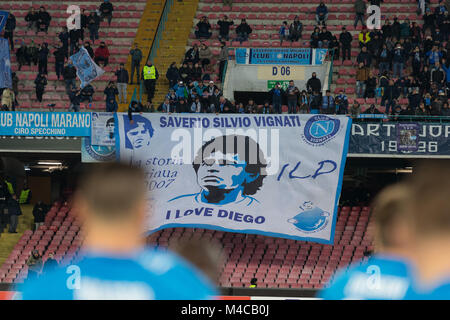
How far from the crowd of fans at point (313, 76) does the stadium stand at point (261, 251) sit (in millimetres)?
3713

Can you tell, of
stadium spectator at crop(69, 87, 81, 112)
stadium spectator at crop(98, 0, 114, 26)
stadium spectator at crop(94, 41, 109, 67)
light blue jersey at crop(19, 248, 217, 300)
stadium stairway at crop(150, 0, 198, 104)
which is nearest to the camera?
light blue jersey at crop(19, 248, 217, 300)

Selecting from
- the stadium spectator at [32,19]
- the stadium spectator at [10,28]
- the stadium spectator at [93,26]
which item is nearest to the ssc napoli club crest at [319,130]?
the stadium spectator at [93,26]

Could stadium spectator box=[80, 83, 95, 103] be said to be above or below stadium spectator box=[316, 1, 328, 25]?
below

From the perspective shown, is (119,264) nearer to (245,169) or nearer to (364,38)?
(245,169)

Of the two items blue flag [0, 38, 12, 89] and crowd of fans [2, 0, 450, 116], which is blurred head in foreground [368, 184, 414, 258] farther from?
blue flag [0, 38, 12, 89]

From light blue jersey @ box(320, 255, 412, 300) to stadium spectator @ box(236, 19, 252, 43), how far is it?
84.5 ft

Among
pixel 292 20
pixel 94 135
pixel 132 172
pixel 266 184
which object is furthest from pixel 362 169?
pixel 132 172

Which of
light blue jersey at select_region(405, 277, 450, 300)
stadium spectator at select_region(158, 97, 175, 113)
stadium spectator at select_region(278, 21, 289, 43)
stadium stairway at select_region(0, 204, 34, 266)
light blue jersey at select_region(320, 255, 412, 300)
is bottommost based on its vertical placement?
stadium stairway at select_region(0, 204, 34, 266)

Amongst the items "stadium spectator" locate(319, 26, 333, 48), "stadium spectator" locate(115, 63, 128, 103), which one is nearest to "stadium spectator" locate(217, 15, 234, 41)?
"stadium spectator" locate(319, 26, 333, 48)

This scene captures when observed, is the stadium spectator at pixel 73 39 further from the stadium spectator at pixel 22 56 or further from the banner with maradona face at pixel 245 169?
the banner with maradona face at pixel 245 169

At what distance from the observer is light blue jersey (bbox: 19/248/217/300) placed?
2.63 metres

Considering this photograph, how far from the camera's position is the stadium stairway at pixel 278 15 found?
29188 mm

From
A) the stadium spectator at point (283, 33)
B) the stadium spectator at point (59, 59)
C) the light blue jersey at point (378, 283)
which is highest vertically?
the stadium spectator at point (283, 33)
